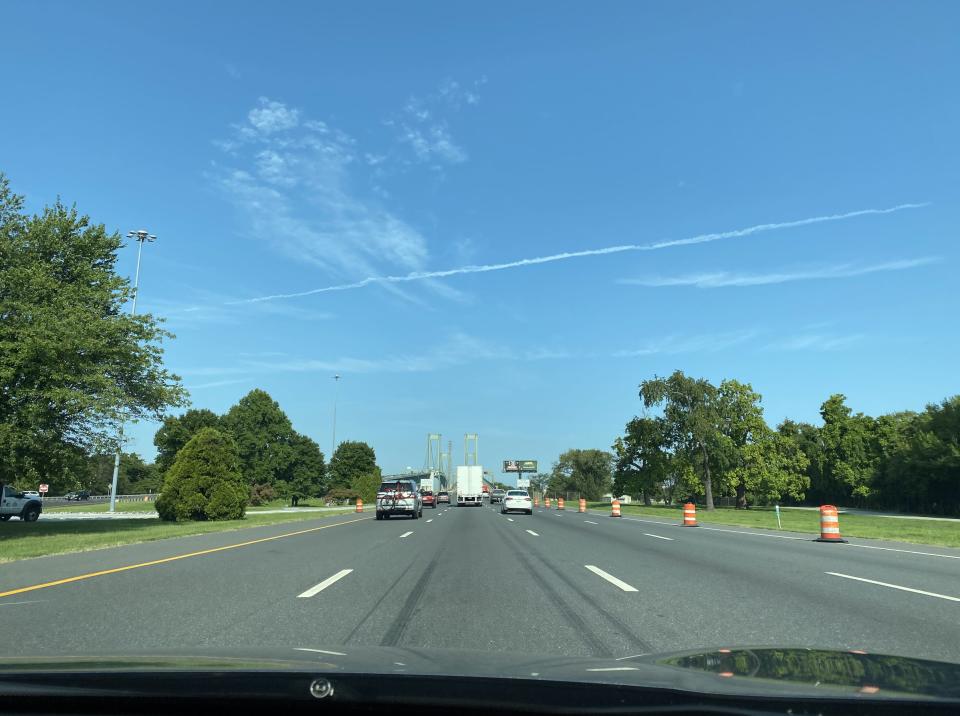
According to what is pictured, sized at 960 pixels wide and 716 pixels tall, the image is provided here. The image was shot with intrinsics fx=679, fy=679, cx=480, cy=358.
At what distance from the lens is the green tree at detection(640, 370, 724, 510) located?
202 ft

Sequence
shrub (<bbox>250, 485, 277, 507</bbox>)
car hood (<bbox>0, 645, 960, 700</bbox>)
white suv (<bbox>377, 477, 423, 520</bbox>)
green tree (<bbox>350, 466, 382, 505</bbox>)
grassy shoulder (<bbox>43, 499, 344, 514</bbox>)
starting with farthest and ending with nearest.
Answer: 1. green tree (<bbox>350, 466, 382, 505</bbox>)
2. shrub (<bbox>250, 485, 277, 507</bbox>)
3. grassy shoulder (<bbox>43, 499, 344, 514</bbox>)
4. white suv (<bbox>377, 477, 423, 520</bbox>)
5. car hood (<bbox>0, 645, 960, 700</bbox>)

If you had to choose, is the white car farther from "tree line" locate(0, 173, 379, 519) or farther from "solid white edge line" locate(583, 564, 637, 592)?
"solid white edge line" locate(583, 564, 637, 592)

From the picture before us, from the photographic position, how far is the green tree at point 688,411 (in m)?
61.7

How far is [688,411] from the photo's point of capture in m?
63.1

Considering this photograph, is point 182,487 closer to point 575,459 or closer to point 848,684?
point 848,684

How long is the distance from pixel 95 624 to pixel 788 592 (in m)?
8.49

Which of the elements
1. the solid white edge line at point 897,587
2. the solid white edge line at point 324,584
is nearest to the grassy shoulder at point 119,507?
the solid white edge line at point 324,584

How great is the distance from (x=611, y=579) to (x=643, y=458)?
187ft

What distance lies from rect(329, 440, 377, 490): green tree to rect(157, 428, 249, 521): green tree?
74341mm

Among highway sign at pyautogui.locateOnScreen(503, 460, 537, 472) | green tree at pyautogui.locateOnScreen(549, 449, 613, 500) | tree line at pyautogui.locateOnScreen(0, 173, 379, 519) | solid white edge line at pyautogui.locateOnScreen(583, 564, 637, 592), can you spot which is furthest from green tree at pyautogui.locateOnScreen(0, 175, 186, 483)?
highway sign at pyautogui.locateOnScreen(503, 460, 537, 472)

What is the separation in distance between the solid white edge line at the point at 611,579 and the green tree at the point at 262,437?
246ft

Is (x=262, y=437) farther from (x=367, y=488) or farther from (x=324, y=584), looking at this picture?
(x=324, y=584)

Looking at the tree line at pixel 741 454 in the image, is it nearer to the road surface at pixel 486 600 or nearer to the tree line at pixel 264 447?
the tree line at pixel 264 447

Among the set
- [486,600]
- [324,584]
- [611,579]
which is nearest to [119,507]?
[324,584]
